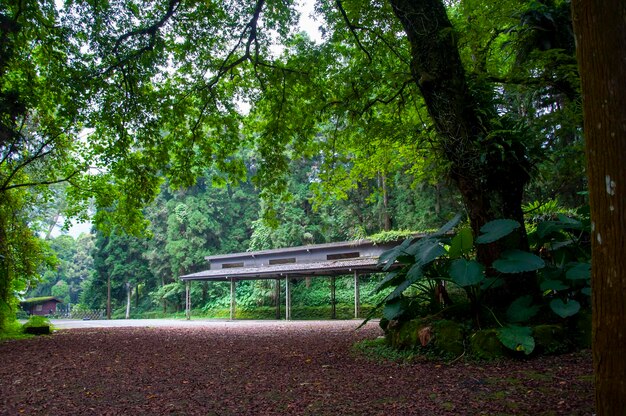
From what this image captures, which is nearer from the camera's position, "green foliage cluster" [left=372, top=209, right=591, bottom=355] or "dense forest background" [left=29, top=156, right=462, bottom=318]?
"green foliage cluster" [left=372, top=209, right=591, bottom=355]

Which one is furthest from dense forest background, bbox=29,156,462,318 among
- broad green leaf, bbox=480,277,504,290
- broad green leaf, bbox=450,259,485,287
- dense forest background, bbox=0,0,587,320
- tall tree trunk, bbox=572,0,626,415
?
tall tree trunk, bbox=572,0,626,415

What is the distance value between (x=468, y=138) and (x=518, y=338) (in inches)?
100

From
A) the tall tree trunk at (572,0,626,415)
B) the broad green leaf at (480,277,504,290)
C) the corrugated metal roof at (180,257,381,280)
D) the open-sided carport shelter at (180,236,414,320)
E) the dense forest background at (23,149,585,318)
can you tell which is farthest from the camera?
the dense forest background at (23,149,585,318)

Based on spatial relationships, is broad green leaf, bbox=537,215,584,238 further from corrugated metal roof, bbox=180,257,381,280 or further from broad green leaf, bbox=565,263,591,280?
corrugated metal roof, bbox=180,257,381,280

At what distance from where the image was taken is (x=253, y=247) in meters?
33.0

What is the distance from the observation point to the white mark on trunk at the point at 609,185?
1.84 m

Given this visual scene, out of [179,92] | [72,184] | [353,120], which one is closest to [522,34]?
[353,120]

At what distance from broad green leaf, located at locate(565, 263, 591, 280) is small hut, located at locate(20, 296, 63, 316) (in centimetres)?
4635

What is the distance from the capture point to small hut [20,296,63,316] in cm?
4050

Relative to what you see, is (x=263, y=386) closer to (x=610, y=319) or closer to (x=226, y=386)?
(x=226, y=386)

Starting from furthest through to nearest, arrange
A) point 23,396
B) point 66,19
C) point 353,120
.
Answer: point 353,120, point 66,19, point 23,396

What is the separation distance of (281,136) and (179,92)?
2.44 meters

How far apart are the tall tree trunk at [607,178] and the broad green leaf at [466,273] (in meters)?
2.66

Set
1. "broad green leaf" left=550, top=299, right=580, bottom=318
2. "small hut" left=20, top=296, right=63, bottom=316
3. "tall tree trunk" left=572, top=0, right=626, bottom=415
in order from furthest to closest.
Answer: "small hut" left=20, top=296, right=63, bottom=316 → "broad green leaf" left=550, top=299, right=580, bottom=318 → "tall tree trunk" left=572, top=0, right=626, bottom=415
